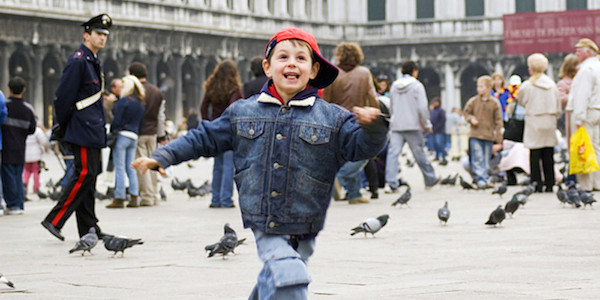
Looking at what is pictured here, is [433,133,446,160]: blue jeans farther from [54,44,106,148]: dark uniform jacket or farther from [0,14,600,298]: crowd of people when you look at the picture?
[54,44,106,148]: dark uniform jacket

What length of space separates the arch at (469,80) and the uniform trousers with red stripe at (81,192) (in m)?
41.9

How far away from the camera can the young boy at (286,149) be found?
4492 mm

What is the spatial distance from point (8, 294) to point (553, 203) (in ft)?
23.8

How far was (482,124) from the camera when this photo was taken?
15.2m

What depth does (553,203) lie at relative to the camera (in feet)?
40.2

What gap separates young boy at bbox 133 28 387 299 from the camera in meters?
4.49

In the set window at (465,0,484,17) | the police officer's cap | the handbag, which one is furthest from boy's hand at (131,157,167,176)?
window at (465,0,484,17)

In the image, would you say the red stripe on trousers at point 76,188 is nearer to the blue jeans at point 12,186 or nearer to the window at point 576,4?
the blue jeans at point 12,186

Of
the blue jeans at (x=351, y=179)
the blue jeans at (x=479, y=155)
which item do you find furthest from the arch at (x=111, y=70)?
the blue jeans at (x=351, y=179)

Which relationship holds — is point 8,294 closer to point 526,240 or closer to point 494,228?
point 526,240

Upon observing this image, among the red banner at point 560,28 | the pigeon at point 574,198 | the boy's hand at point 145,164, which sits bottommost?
the pigeon at point 574,198

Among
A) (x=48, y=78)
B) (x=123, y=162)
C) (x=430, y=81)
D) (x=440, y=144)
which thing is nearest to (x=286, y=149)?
(x=123, y=162)

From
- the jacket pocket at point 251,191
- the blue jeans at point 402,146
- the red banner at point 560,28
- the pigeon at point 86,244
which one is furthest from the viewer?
the red banner at point 560,28

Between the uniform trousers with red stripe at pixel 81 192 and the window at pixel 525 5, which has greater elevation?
the window at pixel 525 5
